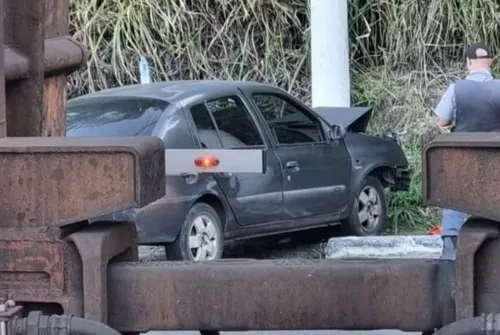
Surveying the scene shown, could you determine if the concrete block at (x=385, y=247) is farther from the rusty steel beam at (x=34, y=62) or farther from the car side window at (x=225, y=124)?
the rusty steel beam at (x=34, y=62)

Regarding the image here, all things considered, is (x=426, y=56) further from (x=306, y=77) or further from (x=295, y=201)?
(x=295, y=201)

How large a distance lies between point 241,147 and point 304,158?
1.00m

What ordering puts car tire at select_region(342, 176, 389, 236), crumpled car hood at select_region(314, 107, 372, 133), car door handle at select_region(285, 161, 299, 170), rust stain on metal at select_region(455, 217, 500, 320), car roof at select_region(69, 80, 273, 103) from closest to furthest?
1. rust stain on metal at select_region(455, 217, 500, 320)
2. car roof at select_region(69, 80, 273, 103)
3. car door handle at select_region(285, 161, 299, 170)
4. car tire at select_region(342, 176, 389, 236)
5. crumpled car hood at select_region(314, 107, 372, 133)

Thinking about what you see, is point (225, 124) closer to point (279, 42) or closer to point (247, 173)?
point (247, 173)

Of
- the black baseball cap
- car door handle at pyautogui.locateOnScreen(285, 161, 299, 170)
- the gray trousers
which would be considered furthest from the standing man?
car door handle at pyautogui.locateOnScreen(285, 161, 299, 170)

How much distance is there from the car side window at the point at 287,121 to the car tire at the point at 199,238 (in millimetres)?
1167

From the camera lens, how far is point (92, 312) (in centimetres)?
338

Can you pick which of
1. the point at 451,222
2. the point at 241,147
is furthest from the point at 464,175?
the point at 241,147

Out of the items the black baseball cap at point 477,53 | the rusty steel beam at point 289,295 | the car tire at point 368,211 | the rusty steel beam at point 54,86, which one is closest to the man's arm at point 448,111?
the black baseball cap at point 477,53

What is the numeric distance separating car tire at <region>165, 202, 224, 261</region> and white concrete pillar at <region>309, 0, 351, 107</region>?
12.8 feet

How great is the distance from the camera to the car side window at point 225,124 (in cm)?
1001

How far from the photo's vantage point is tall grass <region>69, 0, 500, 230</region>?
48.8ft

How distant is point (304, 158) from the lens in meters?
11.0

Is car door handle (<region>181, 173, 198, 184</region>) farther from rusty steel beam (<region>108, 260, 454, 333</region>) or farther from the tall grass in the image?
rusty steel beam (<region>108, 260, 454, 333</region>)
